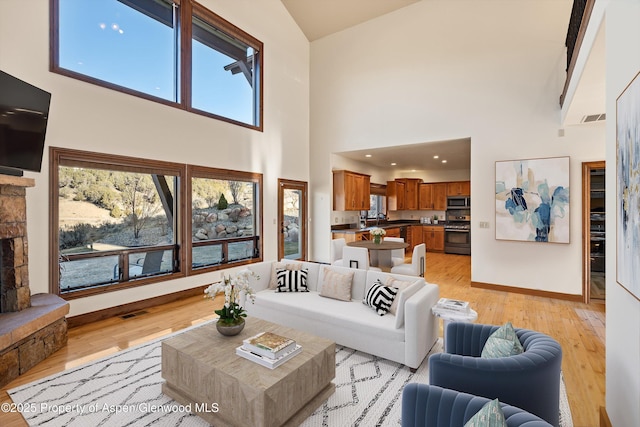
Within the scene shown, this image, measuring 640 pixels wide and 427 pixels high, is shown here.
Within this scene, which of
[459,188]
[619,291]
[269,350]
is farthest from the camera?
[459,188]

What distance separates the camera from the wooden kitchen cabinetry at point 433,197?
10289mm

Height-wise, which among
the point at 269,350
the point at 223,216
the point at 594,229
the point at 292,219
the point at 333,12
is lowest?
the point at 269,350

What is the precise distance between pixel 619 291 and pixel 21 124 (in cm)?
511

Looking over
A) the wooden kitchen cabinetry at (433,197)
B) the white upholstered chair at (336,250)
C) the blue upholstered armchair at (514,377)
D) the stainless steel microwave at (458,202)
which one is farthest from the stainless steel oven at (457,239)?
the blue upholstered armchair at (514,377)

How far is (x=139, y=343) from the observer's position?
336 cm

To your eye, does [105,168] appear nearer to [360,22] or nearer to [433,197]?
[360,22]

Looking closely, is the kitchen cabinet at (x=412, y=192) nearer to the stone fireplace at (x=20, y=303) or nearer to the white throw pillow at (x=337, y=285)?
the white throw pillow at (x=337, y=285)

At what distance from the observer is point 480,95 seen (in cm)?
555

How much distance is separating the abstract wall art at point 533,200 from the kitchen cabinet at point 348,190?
11.2 feet

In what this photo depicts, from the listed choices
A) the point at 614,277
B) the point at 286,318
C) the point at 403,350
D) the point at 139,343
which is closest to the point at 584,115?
the point at 614,277

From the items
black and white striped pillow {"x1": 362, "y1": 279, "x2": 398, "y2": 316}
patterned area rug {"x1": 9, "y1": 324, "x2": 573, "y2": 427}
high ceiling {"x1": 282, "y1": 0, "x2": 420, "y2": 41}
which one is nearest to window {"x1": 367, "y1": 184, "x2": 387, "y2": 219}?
high ceiling {"x1": 282, "y1": 0, "x2": 420, "y2": 41}

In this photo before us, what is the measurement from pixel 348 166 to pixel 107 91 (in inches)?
215

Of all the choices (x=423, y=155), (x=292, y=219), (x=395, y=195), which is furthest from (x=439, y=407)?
(x=395, y=195)

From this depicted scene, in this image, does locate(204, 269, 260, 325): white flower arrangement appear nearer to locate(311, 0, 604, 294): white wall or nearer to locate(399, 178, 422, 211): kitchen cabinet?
locate(311, 0, 604, 294): white wall
